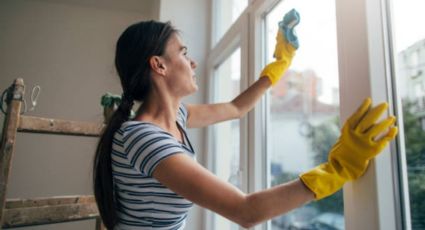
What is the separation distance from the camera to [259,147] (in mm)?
1237

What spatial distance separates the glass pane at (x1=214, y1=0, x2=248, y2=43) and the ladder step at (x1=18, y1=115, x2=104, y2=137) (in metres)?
1.03

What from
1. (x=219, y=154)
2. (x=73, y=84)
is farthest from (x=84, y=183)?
(x=219, y=154)

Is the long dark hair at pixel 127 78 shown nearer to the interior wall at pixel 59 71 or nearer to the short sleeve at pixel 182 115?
the short sleeve at pixel 182 115

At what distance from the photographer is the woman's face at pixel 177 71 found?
965 millimetres

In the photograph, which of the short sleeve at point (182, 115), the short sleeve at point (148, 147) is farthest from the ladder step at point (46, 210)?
the short sleeve at point (148, 147)

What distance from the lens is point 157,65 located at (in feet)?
3.10

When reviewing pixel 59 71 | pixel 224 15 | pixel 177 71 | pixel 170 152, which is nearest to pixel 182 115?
pixel 177 71

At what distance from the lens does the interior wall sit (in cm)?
234

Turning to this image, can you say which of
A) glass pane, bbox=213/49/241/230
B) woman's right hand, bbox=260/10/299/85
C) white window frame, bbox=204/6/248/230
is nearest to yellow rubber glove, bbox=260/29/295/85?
woman's right hand, bbox=260/10/299/85

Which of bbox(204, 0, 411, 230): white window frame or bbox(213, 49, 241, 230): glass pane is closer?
bbox(204, 0, 411, 230): white window frame

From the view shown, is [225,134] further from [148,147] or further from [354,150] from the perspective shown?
[354,150]

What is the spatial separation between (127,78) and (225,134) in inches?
39.5

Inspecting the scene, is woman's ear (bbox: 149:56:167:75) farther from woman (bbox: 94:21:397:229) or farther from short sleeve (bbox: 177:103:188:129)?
short sleeve (bbox: 177:103:188:129)

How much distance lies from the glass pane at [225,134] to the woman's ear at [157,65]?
799 millimetres
